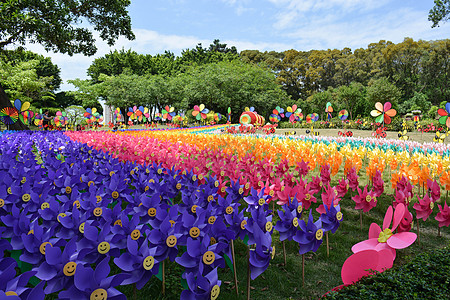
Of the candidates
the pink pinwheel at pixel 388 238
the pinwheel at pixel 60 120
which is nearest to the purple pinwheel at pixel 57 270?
the pink pinwheel at pixel 388 238

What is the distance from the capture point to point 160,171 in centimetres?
341

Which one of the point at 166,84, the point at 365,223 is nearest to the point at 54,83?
the point at 166,84

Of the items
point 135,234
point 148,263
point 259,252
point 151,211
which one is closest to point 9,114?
point 151,211

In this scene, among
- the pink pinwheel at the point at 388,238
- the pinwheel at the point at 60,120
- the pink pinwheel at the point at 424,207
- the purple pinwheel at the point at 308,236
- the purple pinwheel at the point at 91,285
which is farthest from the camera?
the pinwheel at the point at 60,120

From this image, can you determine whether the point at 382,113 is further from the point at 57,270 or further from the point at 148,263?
the point at 57,270

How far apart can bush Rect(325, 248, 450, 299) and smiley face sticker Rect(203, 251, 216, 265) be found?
2.46ft

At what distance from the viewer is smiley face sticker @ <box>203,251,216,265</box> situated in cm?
155

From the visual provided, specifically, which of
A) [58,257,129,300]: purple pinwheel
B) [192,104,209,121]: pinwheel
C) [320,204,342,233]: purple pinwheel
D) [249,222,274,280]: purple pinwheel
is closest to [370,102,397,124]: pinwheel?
[320,204,342,233]: purple pinwheel

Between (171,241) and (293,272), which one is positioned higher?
(171,241)

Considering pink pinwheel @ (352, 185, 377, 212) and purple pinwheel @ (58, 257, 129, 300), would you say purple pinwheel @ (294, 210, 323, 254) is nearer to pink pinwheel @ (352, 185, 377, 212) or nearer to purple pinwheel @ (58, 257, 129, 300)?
pink pinwheel @ (352, 185, 377, 212)

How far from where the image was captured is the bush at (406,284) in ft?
5.56

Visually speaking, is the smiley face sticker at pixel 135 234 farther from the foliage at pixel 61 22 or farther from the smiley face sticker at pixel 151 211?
the foliage at pixel 61 22

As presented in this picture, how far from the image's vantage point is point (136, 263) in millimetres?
1573

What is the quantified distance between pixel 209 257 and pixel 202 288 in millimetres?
168
